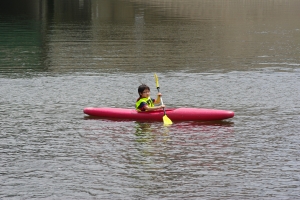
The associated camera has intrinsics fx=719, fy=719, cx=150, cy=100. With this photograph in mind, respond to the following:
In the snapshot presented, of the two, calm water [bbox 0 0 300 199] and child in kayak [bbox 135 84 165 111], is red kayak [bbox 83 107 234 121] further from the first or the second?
calm water [bbox 0 0 300 199]

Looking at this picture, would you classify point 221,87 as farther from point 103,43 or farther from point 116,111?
point 103,43

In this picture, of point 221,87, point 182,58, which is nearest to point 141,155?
point 221,87

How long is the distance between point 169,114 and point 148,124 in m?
0.57

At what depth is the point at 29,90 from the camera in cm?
2227

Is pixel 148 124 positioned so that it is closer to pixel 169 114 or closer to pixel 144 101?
pixel 169 114

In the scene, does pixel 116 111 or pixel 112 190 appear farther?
pixel 116 111

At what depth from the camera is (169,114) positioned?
692 inches

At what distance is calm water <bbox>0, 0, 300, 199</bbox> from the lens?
41.1 ft

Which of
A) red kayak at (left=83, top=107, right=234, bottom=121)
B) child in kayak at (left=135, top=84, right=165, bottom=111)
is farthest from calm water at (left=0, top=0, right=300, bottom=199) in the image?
child in kayak at (left=135, top=84, right=165, bottom=111)

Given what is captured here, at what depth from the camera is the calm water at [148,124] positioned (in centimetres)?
1253

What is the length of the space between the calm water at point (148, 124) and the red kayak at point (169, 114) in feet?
0.92

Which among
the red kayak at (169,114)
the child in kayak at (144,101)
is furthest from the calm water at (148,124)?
the child in kayak at (144,101)

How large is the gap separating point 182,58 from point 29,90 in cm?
961

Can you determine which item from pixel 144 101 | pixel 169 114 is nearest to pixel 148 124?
pixel 169 114
